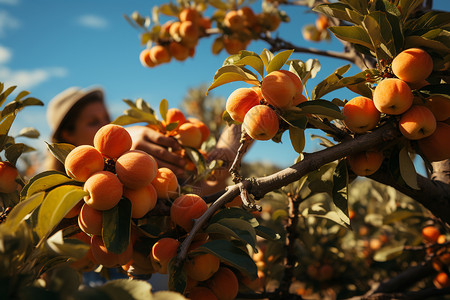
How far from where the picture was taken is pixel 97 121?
253cm

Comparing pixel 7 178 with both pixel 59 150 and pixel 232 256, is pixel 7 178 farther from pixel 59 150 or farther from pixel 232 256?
pixel 232 256

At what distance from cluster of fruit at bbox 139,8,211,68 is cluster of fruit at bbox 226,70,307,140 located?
1.28 m

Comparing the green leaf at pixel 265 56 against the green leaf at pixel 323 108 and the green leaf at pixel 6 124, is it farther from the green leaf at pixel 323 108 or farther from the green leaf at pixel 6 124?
the green leaf at pixel 6 124

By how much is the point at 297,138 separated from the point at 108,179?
1.32ft

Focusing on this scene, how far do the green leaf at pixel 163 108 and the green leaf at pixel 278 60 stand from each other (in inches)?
22.1

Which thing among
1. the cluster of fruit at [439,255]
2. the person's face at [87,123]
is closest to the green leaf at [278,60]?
the cluster of fruit at [439,255]

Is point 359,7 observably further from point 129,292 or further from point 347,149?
point 129,292

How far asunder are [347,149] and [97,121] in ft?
7.27

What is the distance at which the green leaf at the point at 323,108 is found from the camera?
2.19 ft

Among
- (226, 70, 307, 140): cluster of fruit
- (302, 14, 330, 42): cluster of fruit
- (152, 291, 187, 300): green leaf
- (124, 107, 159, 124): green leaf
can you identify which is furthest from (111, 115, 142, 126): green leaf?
(302, 14, 330, 42): cluster of fruit

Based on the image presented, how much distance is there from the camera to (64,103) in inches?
103

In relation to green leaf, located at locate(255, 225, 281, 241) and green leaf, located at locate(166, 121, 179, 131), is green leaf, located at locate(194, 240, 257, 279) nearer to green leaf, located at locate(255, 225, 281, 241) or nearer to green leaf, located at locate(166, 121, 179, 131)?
green leaf, located at locate(255, 225, 281, 241)

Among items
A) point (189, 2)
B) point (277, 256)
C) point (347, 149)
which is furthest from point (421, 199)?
point (189, 2)

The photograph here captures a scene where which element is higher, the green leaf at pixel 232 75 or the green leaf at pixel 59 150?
the green leaf at pixel 232 75
